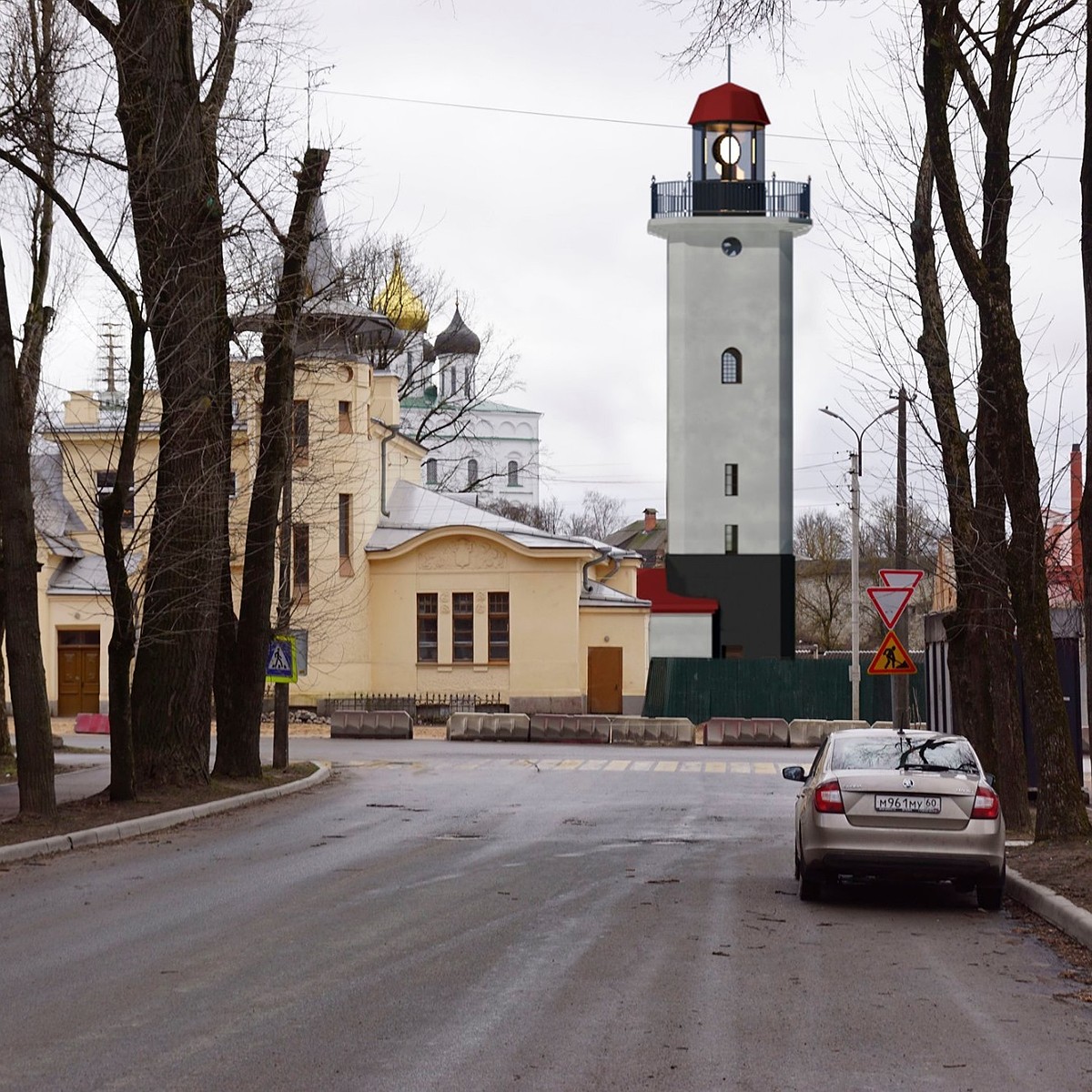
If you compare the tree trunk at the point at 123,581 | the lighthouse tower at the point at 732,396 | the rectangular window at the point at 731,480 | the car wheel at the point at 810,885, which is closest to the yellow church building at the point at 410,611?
the lighthouse tower at the point at 732,396

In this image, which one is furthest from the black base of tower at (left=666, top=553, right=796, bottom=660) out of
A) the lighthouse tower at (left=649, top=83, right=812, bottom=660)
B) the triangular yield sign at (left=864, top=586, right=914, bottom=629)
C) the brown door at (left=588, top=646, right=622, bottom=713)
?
the triangular yield sign at (left=864, top=586, right=914, bottom=629)

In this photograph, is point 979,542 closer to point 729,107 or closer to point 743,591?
point 743,591

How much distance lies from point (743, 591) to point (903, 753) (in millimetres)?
45830

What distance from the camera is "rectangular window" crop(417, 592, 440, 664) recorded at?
51.6 m

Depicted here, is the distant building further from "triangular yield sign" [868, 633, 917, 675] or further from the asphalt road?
the asphalt road

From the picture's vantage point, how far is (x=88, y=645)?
50781 mm

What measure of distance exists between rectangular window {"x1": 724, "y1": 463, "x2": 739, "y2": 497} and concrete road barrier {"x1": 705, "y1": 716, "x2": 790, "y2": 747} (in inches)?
675

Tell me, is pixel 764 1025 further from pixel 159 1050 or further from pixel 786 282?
pixel 786 282

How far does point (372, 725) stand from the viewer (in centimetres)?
4322

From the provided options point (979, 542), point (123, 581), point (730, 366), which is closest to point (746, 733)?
point (730, 366)

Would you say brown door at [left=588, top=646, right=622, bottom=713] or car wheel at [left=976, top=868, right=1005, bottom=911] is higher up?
brown door at [left=588, top=646, right=622, bottom=713]

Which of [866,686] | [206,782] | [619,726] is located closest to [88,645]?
[619,726]

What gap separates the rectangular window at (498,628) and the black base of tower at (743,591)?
9.08m

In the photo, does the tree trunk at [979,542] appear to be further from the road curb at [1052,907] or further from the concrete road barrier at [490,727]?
the concrete road barrier at [490,727]
